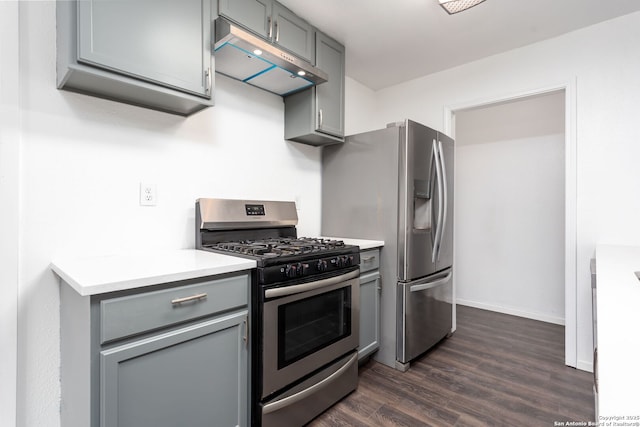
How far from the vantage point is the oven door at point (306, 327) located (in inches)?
58.7

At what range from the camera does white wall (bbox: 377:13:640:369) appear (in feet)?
7.04

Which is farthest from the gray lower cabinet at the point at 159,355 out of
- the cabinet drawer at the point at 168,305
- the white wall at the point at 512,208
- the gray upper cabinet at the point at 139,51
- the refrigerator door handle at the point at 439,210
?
the white wall at the point at 512,208

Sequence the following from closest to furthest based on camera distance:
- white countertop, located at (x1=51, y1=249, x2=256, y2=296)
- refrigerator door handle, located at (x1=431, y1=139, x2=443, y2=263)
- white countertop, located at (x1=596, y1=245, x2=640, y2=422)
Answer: white countertop, located at (x1=596, y1=245, x2=640, y2=422) → white countertop, located at (x1=51, y1=249, x2=256, y2=296) → refrigerator door handle, located at (x1=431, y1=139, x2=443, y2=263)

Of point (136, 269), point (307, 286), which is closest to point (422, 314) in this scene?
point (307, 286)

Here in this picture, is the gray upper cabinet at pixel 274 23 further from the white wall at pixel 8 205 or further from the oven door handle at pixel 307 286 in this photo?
the oven door handle at pixel 307 286

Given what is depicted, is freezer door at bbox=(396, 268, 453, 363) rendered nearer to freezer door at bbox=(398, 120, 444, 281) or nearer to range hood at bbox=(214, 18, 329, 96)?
freezer door at bbox=(398, 120, 444, 281)

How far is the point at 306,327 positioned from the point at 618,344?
1.29 m

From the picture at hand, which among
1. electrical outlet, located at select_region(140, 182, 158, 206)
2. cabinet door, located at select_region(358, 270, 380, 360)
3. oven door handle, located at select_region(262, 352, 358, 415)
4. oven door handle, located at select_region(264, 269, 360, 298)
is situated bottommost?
oven door handle, located at select_region(262, 352, 358, 415)

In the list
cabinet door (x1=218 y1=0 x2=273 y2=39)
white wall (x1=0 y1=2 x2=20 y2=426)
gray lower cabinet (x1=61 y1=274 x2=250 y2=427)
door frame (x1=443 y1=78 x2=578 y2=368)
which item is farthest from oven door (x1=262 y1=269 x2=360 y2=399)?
door frame (x1=443 y1=78 x2=578 y2=368)

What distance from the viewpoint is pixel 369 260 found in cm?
225

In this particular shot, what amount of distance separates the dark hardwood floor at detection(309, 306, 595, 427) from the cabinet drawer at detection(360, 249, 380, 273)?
0.72 metres

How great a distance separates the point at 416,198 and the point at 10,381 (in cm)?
236

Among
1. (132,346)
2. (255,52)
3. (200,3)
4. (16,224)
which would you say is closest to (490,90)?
(255,52)

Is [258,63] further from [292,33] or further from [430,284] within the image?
[430,284]
